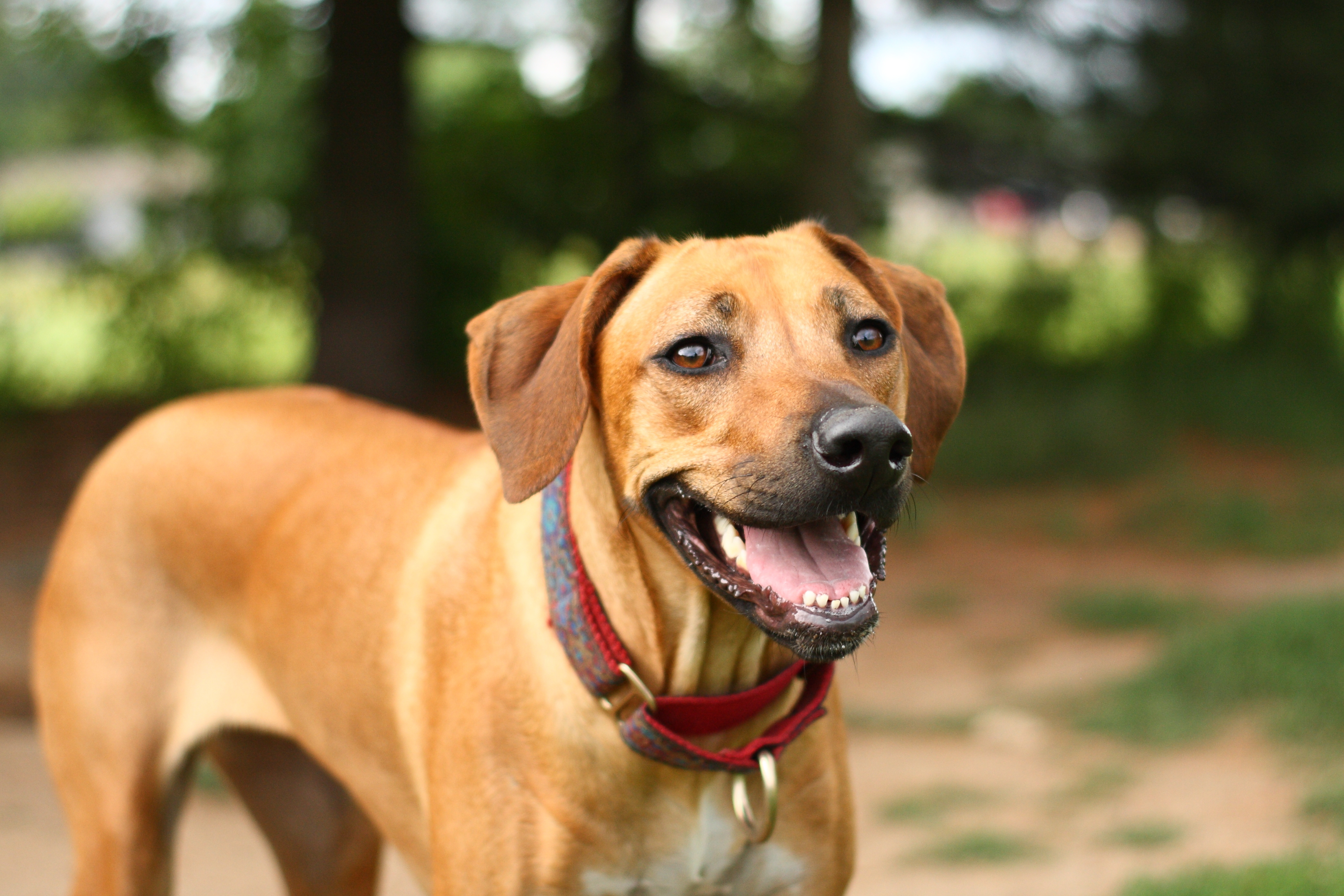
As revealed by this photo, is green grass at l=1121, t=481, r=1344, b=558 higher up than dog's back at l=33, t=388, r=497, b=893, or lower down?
lower down

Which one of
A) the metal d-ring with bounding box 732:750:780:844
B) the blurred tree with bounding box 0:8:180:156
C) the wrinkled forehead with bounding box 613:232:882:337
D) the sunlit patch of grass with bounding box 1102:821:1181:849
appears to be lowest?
the sunlit patch of grass with bounding box 1102:821:1181:849

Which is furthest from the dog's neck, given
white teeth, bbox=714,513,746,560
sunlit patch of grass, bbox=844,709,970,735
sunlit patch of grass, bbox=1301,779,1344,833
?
sunlit patch of grass, bbox=844,709,970,735

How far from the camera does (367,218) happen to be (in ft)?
28.5

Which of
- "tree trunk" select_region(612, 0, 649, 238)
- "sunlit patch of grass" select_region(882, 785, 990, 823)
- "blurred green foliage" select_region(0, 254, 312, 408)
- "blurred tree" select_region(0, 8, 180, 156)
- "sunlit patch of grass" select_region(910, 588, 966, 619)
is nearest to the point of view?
"sunlit patch of grass" select_region(882, 785, 990, 823)

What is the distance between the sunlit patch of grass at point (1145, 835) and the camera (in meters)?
4.20

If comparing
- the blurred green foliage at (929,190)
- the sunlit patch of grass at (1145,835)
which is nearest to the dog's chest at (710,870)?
the sunlit patch of grass at (1145,835)

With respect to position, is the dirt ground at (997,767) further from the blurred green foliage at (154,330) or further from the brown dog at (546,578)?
the blurred green foliage at (154,330)

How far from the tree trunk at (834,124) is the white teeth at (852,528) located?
21.6 feet

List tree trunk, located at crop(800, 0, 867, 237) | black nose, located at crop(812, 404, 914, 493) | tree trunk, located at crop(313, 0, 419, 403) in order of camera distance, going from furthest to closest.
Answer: tree trunk, located at crop(800, 0, 867, 237)
tree trunk, located at crop(313, 0, 419, 403)
black nose, located at crop(812, 404, 914, 493)

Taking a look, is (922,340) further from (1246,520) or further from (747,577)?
(1246,520)

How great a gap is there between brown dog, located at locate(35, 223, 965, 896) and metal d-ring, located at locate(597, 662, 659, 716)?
2 cm

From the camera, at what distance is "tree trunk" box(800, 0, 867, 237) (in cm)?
873

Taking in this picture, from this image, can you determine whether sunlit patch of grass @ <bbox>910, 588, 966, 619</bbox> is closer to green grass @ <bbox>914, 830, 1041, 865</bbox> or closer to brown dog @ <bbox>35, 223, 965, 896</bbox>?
green grass @ <bbox>914, 830, 1041, 865</bbox>

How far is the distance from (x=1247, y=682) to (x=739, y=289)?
3.86m
